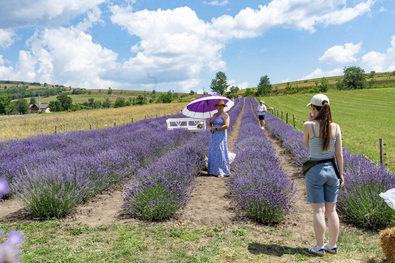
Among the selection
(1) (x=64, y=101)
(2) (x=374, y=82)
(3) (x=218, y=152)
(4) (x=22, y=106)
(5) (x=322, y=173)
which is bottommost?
(3) (x=218, y=152)

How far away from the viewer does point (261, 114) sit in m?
13.4

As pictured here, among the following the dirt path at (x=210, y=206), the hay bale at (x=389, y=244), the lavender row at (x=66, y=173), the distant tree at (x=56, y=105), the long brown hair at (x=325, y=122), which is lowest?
the dirt path at (x=210, y=206)

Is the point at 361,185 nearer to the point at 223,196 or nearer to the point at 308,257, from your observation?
the point at 308,257

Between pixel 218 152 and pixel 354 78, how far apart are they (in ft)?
288

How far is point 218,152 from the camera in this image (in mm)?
6129

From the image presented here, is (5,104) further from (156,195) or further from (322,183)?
(322,183)

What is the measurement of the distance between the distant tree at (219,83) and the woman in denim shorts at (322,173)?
93120mm

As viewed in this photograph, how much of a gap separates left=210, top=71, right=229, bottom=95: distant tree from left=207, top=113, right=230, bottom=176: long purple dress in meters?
89.9

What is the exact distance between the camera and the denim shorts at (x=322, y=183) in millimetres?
2844

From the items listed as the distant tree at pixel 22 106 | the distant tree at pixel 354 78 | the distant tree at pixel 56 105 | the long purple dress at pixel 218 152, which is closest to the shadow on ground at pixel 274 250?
the long purple dress at pixel 218 152

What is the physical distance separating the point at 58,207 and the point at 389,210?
450cm

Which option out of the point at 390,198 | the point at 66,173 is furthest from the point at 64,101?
the point at 390,198

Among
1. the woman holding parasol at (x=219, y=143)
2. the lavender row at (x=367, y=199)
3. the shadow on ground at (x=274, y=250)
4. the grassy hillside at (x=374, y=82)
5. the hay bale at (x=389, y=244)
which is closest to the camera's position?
the hay bale at (x=389, y=244)

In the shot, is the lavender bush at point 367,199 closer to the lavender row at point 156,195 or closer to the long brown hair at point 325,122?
the long brown hair at point 325,122
